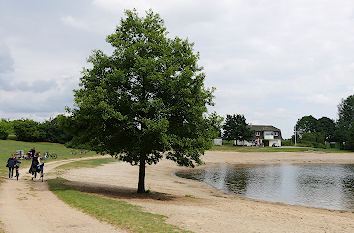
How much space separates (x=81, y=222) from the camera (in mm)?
12211

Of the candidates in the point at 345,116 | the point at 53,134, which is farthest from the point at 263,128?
the point at 53,134

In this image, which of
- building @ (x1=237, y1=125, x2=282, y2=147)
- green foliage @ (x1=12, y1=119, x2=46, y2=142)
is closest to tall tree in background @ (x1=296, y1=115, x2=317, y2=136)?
building @ (x1=237, y1=125, x2=282, y2=147)

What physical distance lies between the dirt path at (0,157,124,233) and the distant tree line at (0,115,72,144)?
76.8m

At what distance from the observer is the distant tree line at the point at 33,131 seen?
3602 inches

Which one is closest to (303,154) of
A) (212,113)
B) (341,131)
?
(341,131)

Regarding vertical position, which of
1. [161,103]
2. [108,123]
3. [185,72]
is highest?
[185,72]

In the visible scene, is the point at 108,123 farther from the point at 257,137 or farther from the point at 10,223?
the point at 257,137

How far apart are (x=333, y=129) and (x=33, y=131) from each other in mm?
119016

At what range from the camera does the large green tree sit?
20.5 metres

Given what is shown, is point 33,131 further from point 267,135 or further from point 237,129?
point 267,135

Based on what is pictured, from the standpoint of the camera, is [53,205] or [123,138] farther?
[123,138]

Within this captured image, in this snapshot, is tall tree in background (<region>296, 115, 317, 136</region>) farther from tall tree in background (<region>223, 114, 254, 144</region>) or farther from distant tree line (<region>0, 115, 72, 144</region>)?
distant tree line (<region>0, 115, 72, 144</region>)

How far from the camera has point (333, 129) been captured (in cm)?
13112

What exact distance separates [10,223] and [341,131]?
398 ft
